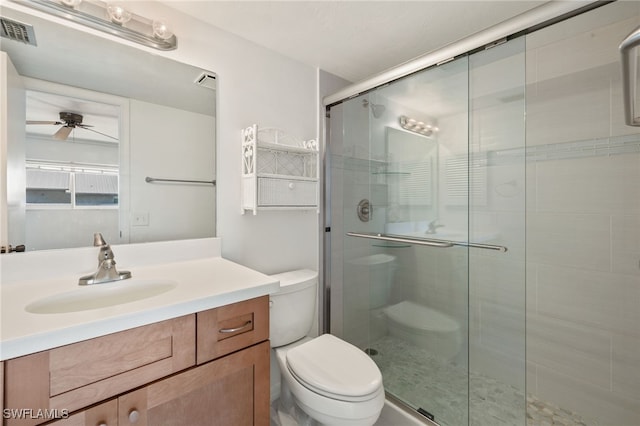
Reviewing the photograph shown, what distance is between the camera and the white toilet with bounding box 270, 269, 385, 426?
1.10 metres

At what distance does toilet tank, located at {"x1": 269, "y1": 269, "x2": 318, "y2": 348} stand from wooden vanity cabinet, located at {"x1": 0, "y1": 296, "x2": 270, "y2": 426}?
389mm

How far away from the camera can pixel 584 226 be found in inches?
58.2

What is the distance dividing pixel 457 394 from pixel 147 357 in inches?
57.1

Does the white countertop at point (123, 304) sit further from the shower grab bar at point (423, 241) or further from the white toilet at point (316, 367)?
the shower grab bar at point (423, 241)

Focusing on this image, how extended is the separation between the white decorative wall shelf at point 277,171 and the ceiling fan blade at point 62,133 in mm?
715

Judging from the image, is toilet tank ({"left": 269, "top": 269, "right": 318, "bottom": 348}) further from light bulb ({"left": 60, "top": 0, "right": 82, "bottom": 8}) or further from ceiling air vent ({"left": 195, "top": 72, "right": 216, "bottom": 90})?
light bulb ({"left": 60, "top": 0, "right": 82, "bottom": 8})

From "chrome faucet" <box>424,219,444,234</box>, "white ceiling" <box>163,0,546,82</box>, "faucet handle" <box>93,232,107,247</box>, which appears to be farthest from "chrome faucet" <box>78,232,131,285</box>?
"chrome faucet" <box>424,219,444,234</box>

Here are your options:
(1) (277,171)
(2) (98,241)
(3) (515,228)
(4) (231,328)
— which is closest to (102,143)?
(2) (98,241)

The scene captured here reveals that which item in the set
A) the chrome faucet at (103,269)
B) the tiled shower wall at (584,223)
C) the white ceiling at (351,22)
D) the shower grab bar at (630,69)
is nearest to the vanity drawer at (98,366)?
the chrome faucet at (103,269)

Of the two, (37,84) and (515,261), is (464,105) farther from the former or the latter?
(37,84)

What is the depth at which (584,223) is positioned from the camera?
148 cm

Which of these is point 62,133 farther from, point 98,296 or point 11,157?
point 98,296

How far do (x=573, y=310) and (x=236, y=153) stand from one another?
6.58 feet

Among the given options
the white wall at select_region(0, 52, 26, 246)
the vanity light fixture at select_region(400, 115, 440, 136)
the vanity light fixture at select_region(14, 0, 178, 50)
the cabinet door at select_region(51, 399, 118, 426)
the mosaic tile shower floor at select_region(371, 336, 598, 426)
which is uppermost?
the vanity light fixture at select_region(14, 0, 178, 50)
